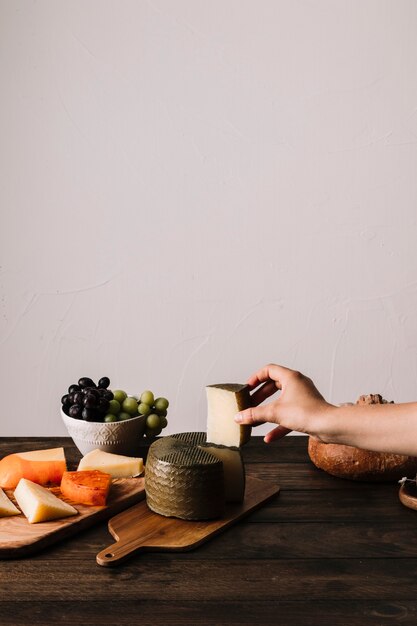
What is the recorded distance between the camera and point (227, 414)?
1462mm

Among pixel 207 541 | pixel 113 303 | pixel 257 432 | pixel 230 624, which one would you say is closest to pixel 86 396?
pixel 207 541

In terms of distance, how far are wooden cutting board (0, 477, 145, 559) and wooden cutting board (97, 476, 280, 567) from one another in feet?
0.10

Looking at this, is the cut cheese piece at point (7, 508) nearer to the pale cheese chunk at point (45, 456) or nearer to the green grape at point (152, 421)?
the pale cheese chunk at point (45, 456)

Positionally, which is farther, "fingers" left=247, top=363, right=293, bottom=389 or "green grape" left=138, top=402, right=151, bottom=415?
"green grape" left=138, top=402, right=151, bottom=415

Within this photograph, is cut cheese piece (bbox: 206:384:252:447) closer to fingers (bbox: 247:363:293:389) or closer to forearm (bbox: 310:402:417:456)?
fingers (bbox: 247:363:293:389)

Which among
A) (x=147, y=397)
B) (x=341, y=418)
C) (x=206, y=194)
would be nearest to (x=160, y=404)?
(x=147, y=397)

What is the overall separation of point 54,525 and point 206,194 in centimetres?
197

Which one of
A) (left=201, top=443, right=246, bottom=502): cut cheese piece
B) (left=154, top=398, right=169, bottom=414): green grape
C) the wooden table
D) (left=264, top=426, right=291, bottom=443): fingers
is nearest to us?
the wooden table

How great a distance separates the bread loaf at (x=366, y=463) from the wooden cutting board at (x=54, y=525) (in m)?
0.42

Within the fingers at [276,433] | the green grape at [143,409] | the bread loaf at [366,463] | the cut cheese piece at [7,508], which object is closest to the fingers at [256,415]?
the fingers at [276,433]

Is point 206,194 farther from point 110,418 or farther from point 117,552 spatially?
point 117,552

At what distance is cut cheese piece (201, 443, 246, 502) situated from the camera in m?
1.41

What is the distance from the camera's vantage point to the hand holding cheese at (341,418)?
1251mm

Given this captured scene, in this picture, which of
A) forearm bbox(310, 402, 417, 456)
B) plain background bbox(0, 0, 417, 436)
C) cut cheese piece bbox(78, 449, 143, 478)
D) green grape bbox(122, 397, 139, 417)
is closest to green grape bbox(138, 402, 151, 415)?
green grape bbox(122, 397, 139, 417)
